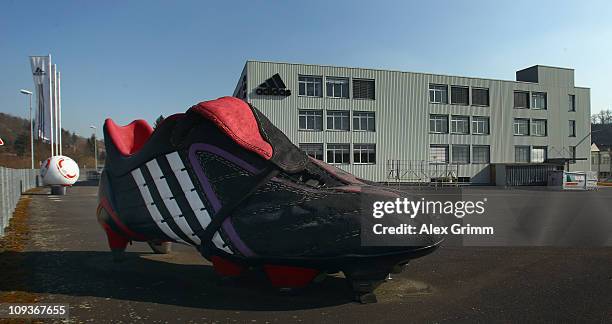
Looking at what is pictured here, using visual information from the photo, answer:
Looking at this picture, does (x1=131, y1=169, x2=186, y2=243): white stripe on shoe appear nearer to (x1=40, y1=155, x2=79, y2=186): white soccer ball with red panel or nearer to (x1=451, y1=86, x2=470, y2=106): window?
(x1=40, y1=155, x2=79, y2=186): white soccer ball with red panel

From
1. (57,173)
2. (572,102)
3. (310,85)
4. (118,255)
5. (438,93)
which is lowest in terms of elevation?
(118,255)

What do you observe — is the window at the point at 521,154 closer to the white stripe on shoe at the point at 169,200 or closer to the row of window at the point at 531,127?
the row of window at the point at 531,127

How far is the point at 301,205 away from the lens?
4.20 metres

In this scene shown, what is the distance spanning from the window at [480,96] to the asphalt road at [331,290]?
39401mm

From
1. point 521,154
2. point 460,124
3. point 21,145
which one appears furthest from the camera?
point 21,145

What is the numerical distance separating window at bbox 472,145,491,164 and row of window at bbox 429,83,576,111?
4.30 m

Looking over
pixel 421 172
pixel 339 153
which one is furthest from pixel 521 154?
pixel 339 153

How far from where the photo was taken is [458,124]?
43156mm

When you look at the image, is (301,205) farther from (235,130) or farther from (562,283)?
(562,283)

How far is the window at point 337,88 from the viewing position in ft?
128

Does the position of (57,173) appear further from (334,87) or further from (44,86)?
(334,87)

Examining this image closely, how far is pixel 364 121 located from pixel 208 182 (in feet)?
119

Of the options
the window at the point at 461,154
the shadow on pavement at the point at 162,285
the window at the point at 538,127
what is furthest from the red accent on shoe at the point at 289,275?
the window at the point at 538,127

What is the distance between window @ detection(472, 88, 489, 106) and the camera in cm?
4384
